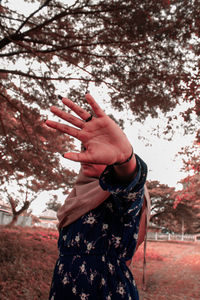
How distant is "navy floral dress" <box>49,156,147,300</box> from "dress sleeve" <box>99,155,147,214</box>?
0.02 meters

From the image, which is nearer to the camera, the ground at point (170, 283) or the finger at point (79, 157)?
the finger at point (79, 157)

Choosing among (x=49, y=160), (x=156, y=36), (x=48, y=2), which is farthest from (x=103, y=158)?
(x=49, y=160)

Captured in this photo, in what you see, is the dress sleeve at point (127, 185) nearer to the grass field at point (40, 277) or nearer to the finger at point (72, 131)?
the finger at point (72, 131)

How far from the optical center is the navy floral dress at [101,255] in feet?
4.16

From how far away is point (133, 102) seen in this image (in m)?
5.38

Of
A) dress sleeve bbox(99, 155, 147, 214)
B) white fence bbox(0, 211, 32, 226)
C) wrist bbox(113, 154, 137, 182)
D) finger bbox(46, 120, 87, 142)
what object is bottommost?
white fence bbox(0, 211, 32, 226)

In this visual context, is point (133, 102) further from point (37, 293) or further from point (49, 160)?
point (37, 293)

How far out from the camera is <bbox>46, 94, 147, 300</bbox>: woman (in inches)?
41.7

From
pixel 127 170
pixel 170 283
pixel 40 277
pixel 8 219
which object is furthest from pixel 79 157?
pixel 8 219

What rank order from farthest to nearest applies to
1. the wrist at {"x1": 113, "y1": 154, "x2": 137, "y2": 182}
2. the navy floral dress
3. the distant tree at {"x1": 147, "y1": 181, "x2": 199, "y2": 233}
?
1. the distant tree at {"x1": 147, "y1": 181, "x2": 199, "y2": 233}
2. the navy floral dress
3. the wrist at {"x1": 113, "y1": 154, "x2": 137, "y2": 182}

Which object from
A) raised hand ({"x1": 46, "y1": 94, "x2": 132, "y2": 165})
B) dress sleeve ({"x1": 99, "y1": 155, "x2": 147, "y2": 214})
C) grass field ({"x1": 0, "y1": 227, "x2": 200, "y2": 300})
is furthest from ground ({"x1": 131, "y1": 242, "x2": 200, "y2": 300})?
raised hand ({"x1": 46, "y1": 94, "x2": 132, "y2": 165})

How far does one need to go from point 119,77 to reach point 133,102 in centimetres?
66

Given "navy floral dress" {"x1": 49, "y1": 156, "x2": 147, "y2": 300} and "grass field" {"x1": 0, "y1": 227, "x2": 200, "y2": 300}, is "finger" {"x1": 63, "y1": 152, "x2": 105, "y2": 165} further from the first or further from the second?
"grass field" {"x1": 0, "y1": 227, "x2": 200, "y2": 300}

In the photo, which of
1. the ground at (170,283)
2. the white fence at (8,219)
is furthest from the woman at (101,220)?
the white fence at (8,219)
